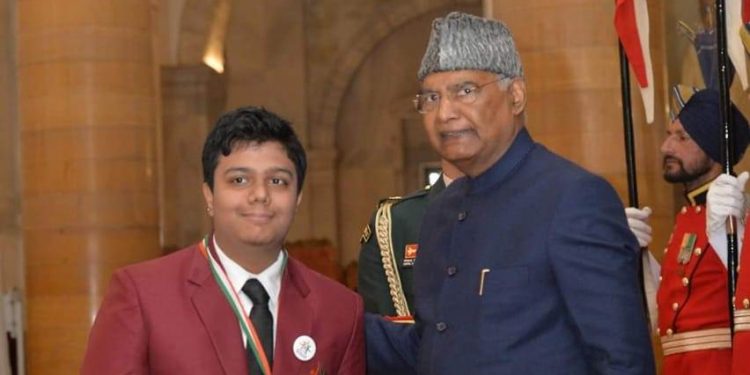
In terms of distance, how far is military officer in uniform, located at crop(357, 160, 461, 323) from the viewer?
4.82 meters

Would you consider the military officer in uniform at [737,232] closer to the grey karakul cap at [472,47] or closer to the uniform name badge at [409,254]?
the uniform name badge at [409,254]

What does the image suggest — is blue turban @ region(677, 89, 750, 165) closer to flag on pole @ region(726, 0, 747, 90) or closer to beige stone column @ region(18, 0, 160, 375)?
flag on pole @ region(726, 0, 747, 90)

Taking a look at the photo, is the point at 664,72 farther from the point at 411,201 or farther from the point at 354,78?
the point at 354,78

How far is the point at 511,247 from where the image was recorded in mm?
3451

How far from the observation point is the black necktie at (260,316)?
11.4 ft

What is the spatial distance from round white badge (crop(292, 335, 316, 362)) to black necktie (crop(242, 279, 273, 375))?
0.06 meters

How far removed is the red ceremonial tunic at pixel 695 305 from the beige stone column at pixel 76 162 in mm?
5129

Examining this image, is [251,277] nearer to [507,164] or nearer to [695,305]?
[507,164]

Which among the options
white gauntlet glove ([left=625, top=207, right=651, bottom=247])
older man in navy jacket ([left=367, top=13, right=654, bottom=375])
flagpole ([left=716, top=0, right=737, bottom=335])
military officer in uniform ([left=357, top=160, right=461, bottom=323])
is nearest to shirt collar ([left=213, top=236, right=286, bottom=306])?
older man in navy jacket ([left=367, top=13, right=654, bottom=375])

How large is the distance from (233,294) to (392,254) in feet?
4.84

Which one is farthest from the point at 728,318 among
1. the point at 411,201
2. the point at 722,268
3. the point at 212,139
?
the point at 212,139

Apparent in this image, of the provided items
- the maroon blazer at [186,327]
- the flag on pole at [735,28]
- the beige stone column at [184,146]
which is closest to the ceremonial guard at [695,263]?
the flag on pole at [735,28]

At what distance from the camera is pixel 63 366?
10.0 meters

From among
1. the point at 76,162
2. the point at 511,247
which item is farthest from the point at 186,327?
the point at 76,162
